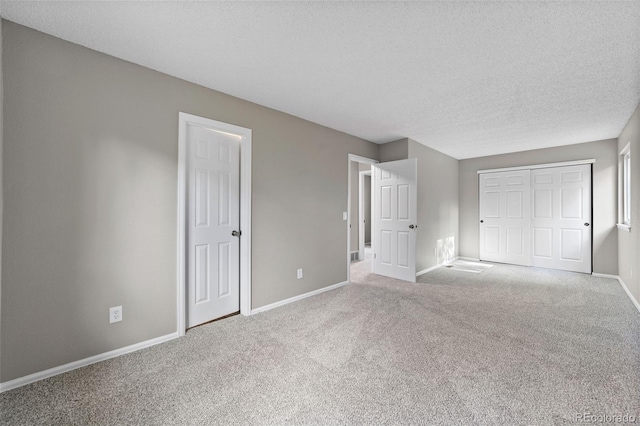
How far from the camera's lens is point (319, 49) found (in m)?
2.08

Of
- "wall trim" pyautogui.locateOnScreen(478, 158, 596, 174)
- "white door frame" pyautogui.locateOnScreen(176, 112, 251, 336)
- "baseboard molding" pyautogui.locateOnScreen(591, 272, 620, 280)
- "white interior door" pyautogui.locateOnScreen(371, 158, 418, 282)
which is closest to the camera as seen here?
"white door frame" pyautogui.locateOnScreen(176, 112, 251, 336)

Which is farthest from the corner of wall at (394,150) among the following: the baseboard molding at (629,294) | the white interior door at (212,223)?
the baseboard molding at (629,294)

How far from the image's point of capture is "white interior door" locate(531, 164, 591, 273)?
4828mm

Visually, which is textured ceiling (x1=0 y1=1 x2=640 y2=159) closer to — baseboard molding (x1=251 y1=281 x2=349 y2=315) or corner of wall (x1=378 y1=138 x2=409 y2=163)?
corner of wall (x1=378 y1=138 x2=409 y2=163)

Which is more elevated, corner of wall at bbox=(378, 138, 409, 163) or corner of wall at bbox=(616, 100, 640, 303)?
corner of wall at bbox=(378, 138, 409, 163)

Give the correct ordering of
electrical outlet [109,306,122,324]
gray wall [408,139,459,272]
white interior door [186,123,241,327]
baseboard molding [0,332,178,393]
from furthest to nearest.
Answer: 1. gray wall [408,139,459,272]
2. white interior door [186,123,241,327]
3. electrical outlet [109,306,122,324]
4. baseboard molding [0,332,178,393]

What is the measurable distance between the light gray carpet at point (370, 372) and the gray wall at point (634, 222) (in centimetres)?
48

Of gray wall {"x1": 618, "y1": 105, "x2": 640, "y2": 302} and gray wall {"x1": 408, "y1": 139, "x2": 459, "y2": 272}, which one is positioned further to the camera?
gray wall {"x1": 408, "y1": 139, "x2": 459, "y2": 272}

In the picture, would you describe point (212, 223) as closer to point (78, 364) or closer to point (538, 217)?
point (78, 364)

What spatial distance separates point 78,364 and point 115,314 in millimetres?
381

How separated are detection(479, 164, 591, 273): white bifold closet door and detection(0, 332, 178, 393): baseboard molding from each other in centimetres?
621

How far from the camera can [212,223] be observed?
2832 mm
